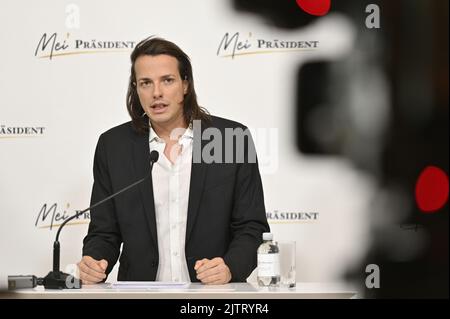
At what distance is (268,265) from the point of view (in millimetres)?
3385

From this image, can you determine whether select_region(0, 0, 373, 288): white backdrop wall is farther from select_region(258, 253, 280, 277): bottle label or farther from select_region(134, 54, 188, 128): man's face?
select_region(258, 253, 280, 277): bottle label

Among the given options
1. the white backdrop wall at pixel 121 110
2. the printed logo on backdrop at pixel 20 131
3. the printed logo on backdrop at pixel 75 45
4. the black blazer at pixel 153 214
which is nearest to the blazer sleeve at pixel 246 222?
the black blazer at pixel 153 214

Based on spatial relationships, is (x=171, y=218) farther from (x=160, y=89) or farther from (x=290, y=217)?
(x=290, y=217)

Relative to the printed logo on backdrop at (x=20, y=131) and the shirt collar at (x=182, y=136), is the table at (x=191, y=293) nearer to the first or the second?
the shirt collar at (x=182, y=136)

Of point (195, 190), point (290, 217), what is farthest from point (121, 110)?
point (290, 217)

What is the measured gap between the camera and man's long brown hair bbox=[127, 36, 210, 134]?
4.25 meters

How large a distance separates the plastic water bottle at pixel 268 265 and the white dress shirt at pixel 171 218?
2.06 ft

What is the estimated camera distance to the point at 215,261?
3.54 metres

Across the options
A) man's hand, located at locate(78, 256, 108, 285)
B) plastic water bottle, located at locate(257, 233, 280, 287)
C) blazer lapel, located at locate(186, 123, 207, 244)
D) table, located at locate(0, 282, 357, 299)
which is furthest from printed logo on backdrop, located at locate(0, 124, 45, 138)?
plastic water bottle, located at locate(257, 233, 280, 287)

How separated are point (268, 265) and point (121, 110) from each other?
1.72 m
